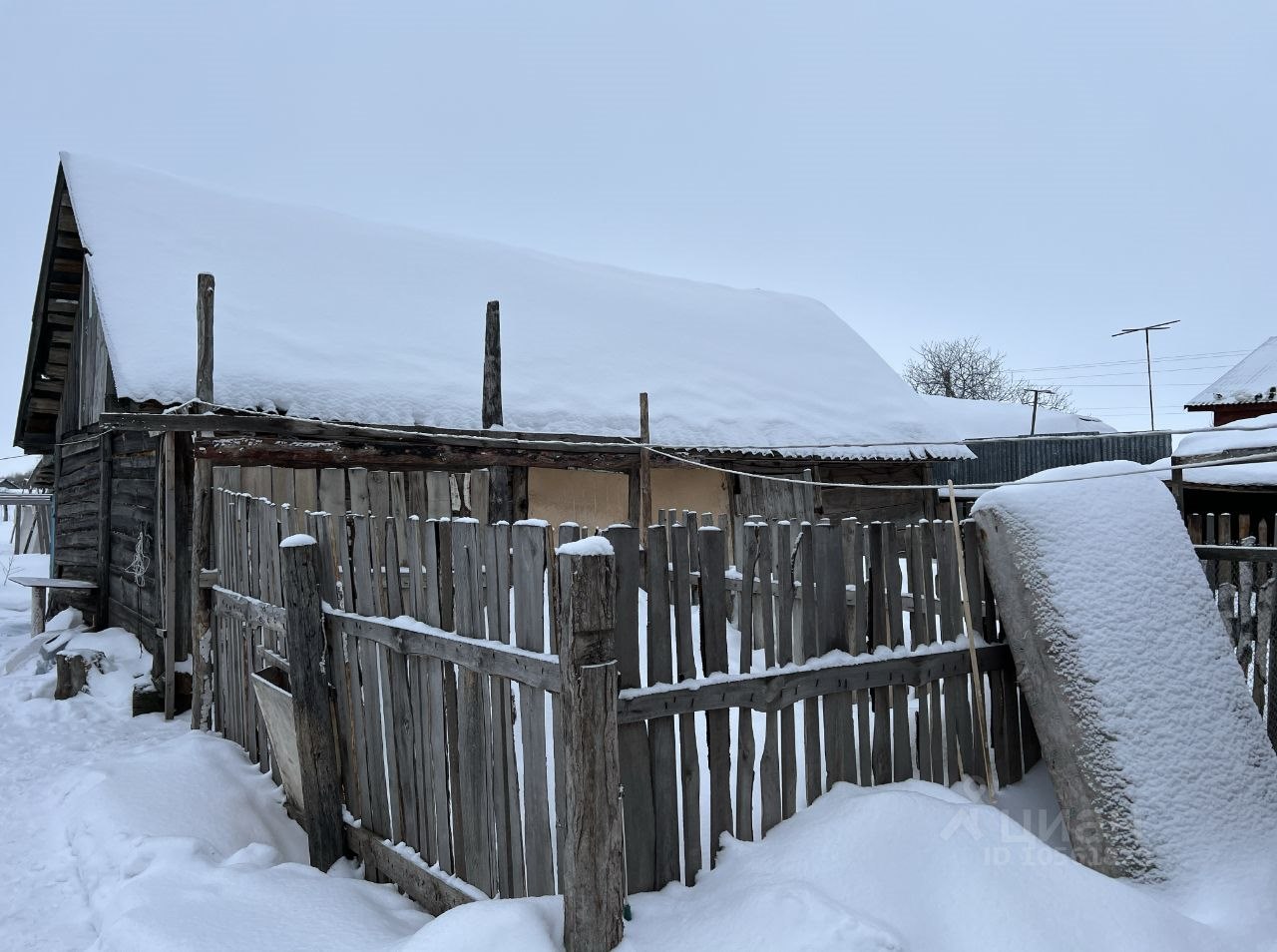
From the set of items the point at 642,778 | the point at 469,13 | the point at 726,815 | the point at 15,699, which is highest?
the point at 469,13

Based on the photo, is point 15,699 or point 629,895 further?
point 15,699

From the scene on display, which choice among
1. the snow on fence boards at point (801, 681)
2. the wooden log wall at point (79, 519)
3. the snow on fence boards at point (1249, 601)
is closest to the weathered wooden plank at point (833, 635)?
the snow on fence boards at point (801, 681)

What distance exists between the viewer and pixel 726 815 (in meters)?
2.97

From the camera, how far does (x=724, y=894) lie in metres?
2.66

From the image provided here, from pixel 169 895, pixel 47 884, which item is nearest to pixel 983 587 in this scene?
pixel 169 895

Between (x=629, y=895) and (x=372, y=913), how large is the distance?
1.15 m

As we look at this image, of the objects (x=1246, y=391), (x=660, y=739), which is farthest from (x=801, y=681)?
(x=1246, y=391)

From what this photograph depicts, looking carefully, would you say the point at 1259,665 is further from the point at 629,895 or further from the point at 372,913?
the point at 372,913

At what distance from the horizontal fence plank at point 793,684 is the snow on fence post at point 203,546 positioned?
15.6ft

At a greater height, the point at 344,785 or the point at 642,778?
the point at 642,778

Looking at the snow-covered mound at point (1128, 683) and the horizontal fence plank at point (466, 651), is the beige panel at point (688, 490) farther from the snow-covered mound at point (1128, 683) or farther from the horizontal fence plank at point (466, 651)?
the horizontal fence plank at point (466, 651)

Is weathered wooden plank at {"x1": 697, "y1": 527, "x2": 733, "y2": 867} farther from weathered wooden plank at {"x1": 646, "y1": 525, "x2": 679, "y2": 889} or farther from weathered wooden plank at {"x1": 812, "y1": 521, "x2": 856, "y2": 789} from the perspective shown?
weathered wooden plank at {"x1": 812, "y1": 521, "x2": 856, "y2": 789}

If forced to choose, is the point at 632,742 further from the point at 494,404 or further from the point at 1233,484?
the point at 1233,484

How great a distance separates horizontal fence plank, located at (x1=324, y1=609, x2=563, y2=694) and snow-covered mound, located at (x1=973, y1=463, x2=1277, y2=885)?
232cm
